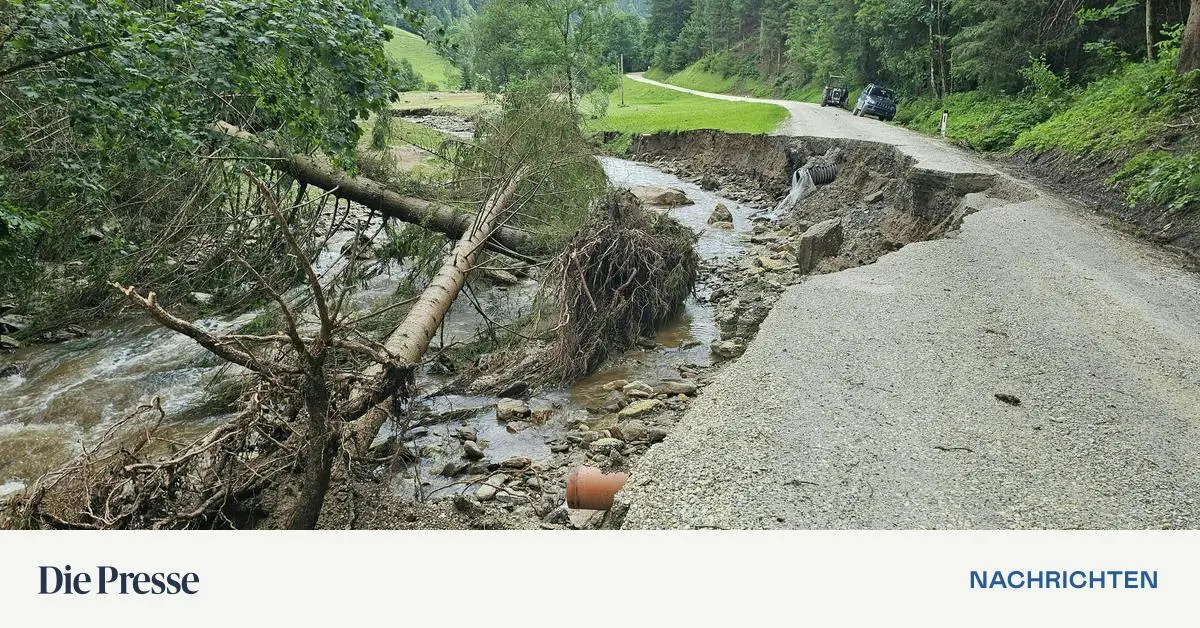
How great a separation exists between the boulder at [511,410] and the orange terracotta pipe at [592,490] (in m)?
2.48

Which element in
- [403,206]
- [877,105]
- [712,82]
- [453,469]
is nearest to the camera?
[453,469]

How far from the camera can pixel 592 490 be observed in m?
5.00

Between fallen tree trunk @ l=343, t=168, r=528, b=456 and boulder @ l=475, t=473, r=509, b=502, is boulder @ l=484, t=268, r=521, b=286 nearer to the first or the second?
fallen tree trunk @ l=343, t=168, r=528, b=456

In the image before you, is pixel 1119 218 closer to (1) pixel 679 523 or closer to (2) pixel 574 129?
(2) pixel 574 129

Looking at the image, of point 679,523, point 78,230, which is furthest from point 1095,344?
point 78,230

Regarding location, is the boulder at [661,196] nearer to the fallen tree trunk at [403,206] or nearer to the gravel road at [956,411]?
the fallen tree trunk at [403,206]

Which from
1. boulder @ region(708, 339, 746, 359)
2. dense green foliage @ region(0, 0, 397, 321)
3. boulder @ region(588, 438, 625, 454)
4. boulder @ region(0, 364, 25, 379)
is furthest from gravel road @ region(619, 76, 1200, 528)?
boulder @ region(0, 364, 25, 379)

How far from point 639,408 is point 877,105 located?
85.4 ft

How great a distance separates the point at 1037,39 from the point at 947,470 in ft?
70.6

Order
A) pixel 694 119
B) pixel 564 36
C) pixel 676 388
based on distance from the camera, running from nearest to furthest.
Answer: pixel 676 388 < pixel 564 36 < pixel 694 119

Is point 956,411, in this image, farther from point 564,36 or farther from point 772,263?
point 564,36

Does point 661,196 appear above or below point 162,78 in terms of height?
below

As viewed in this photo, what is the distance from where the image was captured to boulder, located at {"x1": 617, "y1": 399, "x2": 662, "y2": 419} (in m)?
7.16

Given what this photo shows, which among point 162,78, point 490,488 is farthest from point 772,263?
point 162,78
